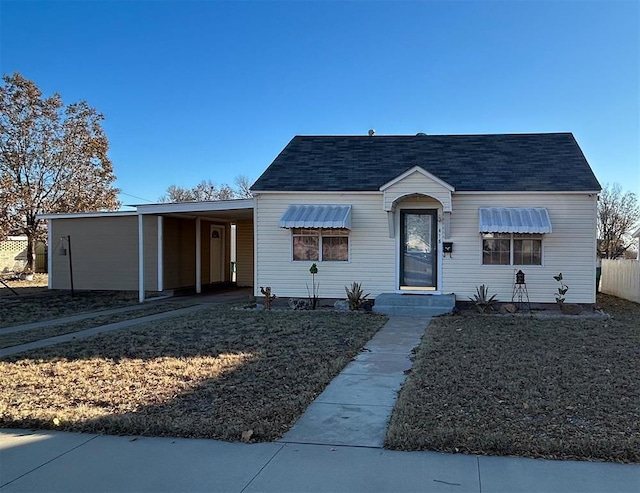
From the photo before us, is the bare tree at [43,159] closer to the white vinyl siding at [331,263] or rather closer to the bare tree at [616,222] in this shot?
the white vinyl siding at [331,263]

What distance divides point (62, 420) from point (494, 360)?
499cm

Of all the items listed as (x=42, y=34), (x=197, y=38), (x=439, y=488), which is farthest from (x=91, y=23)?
→ (x=439, y=488)

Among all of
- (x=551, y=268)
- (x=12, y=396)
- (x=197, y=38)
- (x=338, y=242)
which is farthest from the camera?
(x=197, y=38)

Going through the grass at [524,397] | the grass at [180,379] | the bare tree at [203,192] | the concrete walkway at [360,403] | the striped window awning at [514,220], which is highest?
the bare tree at [203,192]

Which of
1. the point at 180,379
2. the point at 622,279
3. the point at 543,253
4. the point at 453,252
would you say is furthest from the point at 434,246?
the point at 180,379

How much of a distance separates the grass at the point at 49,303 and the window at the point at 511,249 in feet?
31.5

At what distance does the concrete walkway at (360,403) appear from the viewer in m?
4.22

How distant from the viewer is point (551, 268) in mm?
11875

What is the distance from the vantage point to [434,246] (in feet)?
41.0

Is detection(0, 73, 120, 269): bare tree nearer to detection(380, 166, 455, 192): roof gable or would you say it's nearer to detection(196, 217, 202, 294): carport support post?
detection(196, 217, 202, 294): carport support post

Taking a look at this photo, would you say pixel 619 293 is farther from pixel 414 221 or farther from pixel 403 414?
pixel 403 414

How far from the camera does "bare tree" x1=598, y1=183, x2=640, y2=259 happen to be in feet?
90.1

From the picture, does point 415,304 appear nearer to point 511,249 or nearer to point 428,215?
point 428,215

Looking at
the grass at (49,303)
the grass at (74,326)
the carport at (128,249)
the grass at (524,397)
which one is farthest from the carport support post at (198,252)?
the grass at (524,397)
